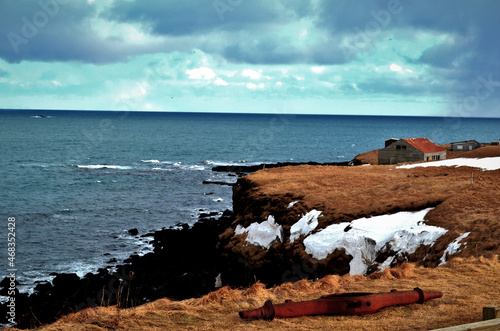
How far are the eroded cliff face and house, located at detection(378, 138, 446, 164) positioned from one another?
21.3 m

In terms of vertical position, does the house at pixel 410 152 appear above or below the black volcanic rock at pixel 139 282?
above

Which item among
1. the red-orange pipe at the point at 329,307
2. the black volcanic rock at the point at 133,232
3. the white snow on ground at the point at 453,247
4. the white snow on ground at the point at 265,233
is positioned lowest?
the black volcanic rock at the point at 133,232

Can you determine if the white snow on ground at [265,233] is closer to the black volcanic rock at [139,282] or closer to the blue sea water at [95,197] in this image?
the black volcanic rock at [139,282]

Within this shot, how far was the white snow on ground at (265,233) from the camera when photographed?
34222 mm

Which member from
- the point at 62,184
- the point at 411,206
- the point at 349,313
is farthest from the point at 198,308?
the point at 62,184

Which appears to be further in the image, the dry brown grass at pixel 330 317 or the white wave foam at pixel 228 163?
the white wave foam at pixel 228 163

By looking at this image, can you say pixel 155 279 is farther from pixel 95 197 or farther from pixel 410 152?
pixel 410 152

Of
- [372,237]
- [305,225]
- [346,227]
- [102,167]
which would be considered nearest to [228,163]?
[102,167]

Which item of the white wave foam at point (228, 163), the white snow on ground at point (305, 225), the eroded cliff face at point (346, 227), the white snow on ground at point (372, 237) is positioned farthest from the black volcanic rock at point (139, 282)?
the white wave foam at point (228, 163)

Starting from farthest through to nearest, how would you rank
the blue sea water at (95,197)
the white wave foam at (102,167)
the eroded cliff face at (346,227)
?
the white wave foam at (102,167) < the blue sea water at (95,197) < the eroded cliff face at (346,227)

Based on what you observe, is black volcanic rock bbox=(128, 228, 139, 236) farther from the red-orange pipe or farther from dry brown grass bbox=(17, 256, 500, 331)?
the red-orange pipe

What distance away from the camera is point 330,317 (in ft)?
37.6

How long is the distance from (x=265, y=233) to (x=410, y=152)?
123 ft

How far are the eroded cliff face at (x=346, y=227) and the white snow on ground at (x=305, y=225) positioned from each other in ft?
0.25
